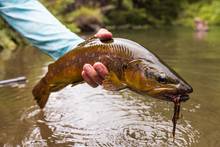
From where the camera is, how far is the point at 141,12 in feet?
82.1

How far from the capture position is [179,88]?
2178mm

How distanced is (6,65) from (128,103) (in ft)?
12.5

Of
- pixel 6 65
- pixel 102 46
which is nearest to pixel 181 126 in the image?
pixel 102 46

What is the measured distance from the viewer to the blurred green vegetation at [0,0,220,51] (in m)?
21.1

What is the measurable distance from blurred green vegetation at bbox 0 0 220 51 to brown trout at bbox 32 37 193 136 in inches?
672

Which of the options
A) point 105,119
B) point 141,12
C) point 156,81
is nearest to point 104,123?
point 105,119

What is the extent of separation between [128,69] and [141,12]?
75.2 ft

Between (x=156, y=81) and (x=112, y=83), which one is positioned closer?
(x=156, y=81)

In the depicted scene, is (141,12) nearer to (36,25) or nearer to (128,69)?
(36,25)

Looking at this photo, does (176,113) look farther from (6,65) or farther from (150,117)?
(6,65)

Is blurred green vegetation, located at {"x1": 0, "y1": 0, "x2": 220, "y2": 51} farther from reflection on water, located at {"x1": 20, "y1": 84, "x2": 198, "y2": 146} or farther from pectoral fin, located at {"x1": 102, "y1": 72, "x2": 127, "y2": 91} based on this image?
pectoral fin, located at {"x1": 102, "y1": 72, "x2": 127, "y2": 91}

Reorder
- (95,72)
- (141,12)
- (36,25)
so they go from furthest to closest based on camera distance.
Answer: (141,12) < (36,25) < (95,72)

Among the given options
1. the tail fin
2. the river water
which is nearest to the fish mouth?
the river water

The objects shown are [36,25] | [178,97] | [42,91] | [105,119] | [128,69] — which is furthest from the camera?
[105,119]
